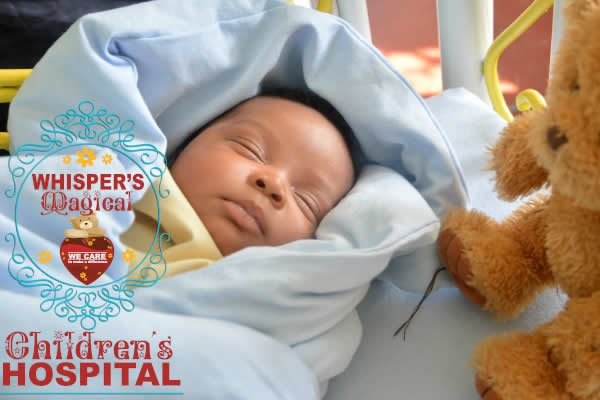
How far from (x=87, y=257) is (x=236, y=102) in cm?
37

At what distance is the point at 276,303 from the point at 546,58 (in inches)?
82.9

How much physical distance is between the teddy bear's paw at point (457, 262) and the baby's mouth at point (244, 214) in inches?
9.4

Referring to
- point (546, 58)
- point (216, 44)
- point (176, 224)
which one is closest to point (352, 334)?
point (176, 224)

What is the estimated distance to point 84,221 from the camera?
54 cm

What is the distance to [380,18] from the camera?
2525 millimetres

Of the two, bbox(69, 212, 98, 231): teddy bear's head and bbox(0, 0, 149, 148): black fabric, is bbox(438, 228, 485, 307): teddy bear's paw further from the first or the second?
bbox(0, 0, 149, 148): black fabric

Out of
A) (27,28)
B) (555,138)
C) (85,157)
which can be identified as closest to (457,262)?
(555,138)

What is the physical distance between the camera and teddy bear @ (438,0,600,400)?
0.42 metres

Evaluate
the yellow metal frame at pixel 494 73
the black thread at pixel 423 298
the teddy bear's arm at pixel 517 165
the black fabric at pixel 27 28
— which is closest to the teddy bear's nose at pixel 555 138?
the teddy bear's arm at pixel 517 165

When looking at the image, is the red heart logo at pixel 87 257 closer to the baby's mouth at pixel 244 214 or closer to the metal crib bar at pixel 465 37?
the baby's mouth at pixel 244 214

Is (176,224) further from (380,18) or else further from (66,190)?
(380,18)

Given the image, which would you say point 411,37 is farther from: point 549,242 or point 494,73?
point 549,242

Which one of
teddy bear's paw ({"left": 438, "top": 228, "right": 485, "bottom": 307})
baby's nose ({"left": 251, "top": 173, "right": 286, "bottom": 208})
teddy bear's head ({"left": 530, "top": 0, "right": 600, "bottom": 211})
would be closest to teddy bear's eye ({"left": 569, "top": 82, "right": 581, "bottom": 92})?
teddy bear's head ({"left": 530, "top": 0, "right": 600, "bottom": 211})

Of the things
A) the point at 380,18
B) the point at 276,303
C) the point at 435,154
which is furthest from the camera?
the point at 380,18
